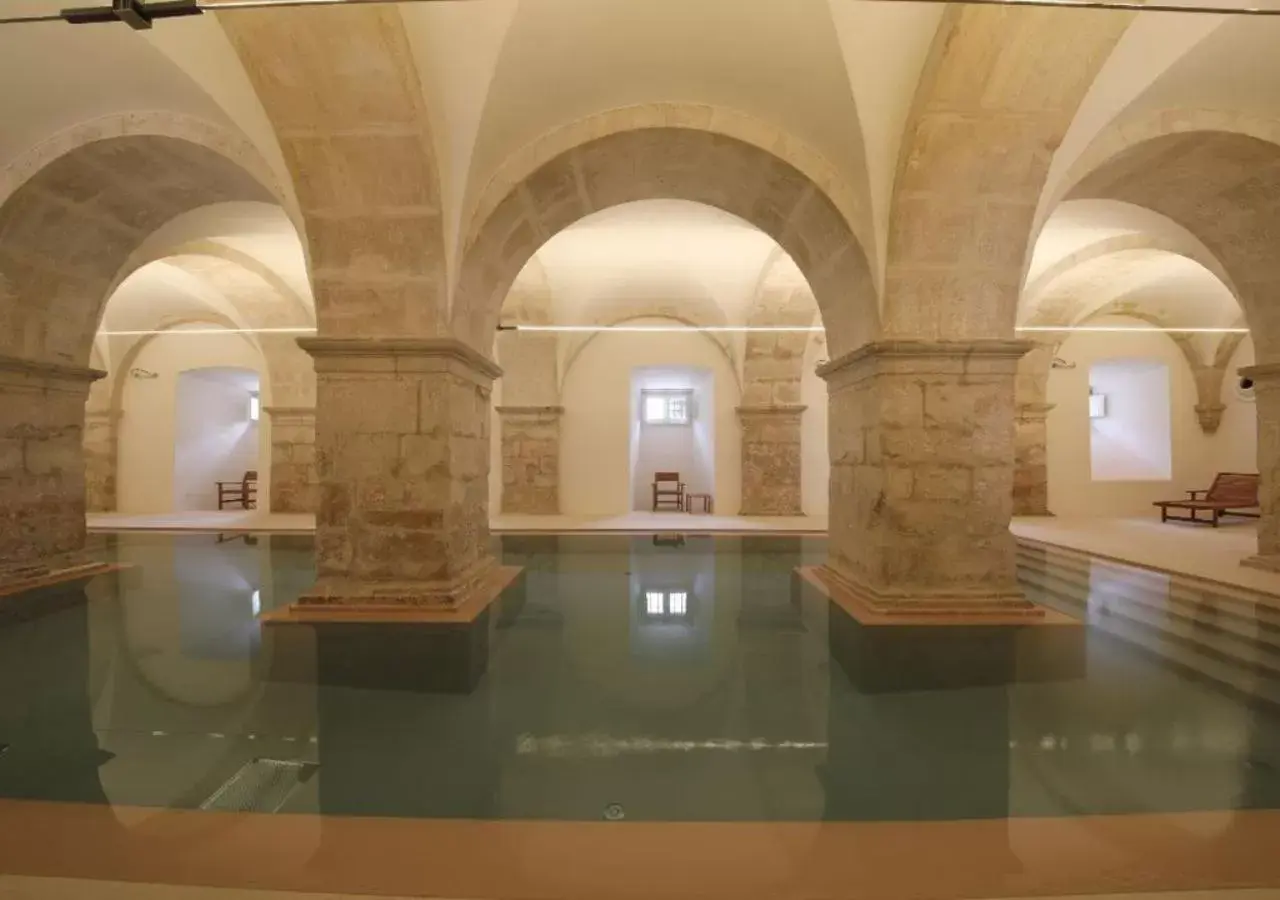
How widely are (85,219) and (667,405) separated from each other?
11.6m

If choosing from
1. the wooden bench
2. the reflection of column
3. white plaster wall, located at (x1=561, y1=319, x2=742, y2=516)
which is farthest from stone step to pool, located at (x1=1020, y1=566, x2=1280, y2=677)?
the reflection of column

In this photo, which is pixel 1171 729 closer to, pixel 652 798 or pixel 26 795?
pixel 652 798

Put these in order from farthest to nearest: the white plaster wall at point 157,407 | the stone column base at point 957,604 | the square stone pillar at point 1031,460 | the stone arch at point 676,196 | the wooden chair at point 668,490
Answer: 1. the wooden chair at point 668,490
2. the white plaster wall at point 157,407
3. the square stone pillar at point 1031,460
4. the stone arch at point 676,196
5. the stone column base at point 957,604

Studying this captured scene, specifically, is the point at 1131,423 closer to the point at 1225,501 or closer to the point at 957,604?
the point at 1225,501

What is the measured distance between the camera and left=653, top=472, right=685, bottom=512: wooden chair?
13.9 meters

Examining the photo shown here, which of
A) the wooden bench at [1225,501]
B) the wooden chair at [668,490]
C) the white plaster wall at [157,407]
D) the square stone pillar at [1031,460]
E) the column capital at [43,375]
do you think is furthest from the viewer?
the wooden chair at [668,490]

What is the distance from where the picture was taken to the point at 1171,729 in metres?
2.65

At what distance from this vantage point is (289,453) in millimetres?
11492

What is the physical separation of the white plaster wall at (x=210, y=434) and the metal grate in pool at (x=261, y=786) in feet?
44.3

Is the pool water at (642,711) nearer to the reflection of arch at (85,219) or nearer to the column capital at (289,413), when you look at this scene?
the reflection of arch at (85,219)

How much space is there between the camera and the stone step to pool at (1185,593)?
4.46m

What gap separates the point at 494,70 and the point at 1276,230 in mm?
6799

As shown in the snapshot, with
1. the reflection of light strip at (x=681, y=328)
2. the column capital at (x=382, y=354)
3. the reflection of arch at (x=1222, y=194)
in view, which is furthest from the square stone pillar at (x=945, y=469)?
the reflection of light strip at (x=681, y=328)

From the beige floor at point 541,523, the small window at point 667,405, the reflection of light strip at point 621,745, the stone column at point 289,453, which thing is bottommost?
the reflection of light strip at point 621,745
